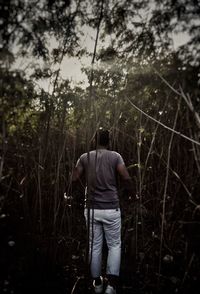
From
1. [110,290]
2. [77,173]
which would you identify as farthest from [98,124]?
[110,290]

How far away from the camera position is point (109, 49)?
3279 mm

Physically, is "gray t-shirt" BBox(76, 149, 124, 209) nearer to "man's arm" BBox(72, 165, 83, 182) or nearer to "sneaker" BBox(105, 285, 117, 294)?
"man's arm" BBox(72, 165, 83, 182)

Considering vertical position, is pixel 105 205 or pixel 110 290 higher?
pixel 105 205

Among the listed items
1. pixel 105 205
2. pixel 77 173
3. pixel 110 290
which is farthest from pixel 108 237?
pixel 77 173

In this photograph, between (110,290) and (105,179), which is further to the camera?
(105,179)

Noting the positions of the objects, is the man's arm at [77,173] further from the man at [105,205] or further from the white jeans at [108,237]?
the white jeans at [108,237]

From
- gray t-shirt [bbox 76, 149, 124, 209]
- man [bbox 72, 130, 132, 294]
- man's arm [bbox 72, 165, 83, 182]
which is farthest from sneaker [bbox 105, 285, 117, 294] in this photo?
man's arm [bbox 72, 165, 83, 182]

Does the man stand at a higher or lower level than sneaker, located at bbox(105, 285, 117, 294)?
higher

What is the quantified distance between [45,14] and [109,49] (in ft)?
2.73

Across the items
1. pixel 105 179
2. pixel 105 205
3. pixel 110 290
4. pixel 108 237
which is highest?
pixel 105 179

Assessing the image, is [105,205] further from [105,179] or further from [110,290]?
[110,290]

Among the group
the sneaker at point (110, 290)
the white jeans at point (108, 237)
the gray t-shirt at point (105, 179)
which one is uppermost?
the gray t-shirt at point (105, 179)

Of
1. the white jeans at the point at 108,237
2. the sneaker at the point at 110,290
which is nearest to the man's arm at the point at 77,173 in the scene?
the white jeans at the point at 108,237

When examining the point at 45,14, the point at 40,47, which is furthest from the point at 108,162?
the point at 45,14
